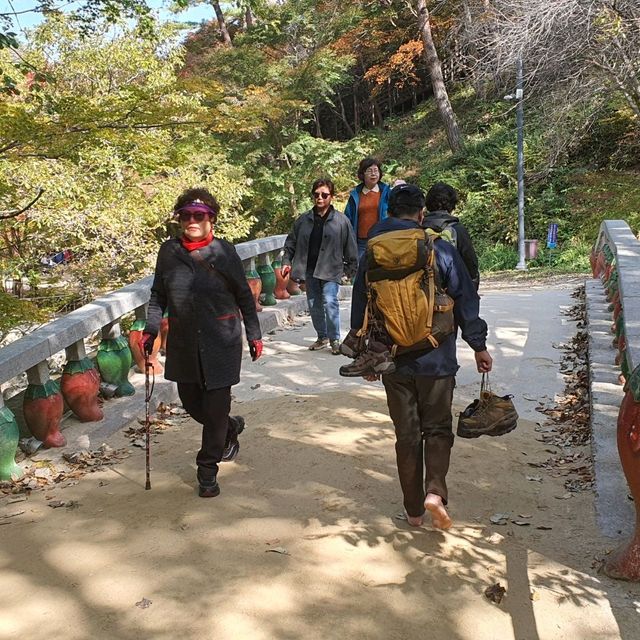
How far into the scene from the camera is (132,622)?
8.81ft

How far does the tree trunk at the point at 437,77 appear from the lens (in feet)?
74.1

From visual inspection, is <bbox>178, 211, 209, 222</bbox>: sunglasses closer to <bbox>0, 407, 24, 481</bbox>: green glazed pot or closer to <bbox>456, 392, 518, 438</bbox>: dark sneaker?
<bbox>0, 407, 24, 481</bbox>: green glazed pot

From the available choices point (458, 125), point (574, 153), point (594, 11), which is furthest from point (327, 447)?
point (458, 125)

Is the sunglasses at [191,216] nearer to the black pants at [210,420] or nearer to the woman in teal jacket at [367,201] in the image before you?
the black pants at [210,420]

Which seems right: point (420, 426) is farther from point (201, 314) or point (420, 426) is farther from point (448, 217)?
point (448, 217)

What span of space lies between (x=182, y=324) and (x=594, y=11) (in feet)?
44.1

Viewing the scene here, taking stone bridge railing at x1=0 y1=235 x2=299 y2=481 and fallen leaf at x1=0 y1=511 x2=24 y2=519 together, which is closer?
fallen leaf at x1=0 y1=511 x2=24 y2=519

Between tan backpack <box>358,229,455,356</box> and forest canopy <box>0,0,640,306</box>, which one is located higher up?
forest canopy <box>0,0,640,306</box>

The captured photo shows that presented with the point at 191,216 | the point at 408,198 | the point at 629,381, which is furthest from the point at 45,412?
the point at 629,381

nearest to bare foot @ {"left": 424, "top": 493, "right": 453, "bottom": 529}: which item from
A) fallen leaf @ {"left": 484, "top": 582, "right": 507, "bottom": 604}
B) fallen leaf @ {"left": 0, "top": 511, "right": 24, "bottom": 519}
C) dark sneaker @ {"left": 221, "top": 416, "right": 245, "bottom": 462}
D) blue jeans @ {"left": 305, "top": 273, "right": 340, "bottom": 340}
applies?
fallen leaf @ {"left": 484, "top": 582, "right": 507, "bottom": 604}

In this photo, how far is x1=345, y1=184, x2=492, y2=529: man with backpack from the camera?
3.17m

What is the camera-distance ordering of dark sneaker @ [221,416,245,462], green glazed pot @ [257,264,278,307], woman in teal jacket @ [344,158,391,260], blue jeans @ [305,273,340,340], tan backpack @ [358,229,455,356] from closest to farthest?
tan backpack @ [358,229,455,356]
dark sneaker @ [221,416,245,462]
woman in teal jacket @ [344,158,391,260]
blue jeans @ [305,273,340,340]
green glazed pot @ [257,264,278,307]

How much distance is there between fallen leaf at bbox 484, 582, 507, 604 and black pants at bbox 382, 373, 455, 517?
56cm

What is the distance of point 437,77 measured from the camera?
917 inches
